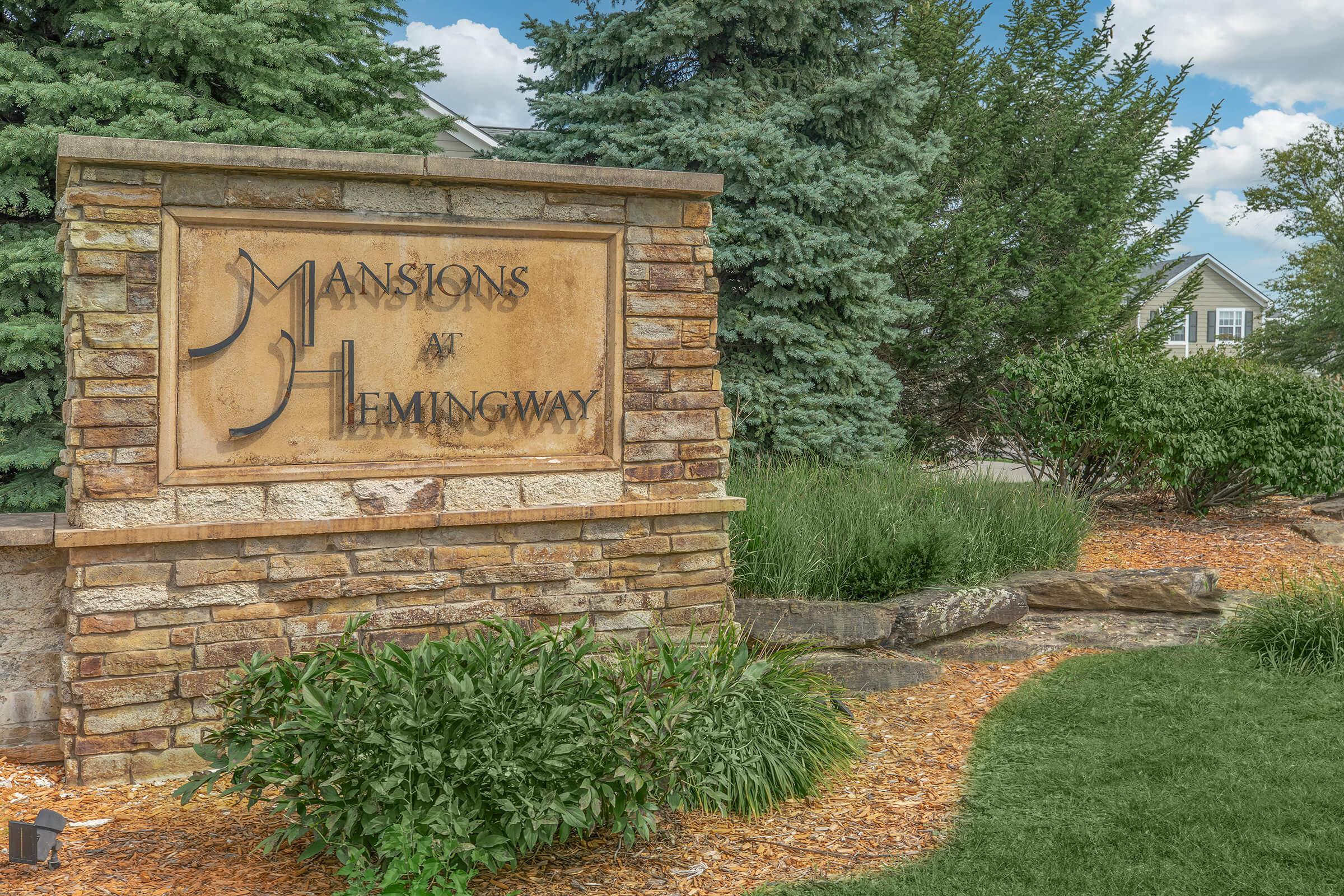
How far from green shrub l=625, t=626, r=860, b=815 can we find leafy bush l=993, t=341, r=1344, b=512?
552 cm

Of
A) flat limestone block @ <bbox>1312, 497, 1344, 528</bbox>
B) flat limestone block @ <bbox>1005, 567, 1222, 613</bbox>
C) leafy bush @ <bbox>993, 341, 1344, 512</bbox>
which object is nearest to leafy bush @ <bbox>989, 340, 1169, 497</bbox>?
leafy bush @ <bbox>993, 341, 1344, 512</bbox>

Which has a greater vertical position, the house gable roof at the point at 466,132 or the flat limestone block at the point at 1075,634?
the house gable roof at the point at 466,132

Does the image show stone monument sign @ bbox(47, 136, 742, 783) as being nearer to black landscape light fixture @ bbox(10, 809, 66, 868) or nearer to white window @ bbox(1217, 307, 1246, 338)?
black landscape light fixture @ bbox(10, 809, 66, 868)

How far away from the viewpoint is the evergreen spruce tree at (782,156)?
8617mm

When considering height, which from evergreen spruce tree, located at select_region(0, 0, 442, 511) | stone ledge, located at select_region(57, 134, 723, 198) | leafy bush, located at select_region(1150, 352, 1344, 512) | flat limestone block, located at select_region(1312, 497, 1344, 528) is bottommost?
flat limestone block, located at select_region(1312, 497, 1344, 528)

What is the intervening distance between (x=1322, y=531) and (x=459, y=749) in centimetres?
844

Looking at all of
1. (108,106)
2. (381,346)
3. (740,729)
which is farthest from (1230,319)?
(381,346)

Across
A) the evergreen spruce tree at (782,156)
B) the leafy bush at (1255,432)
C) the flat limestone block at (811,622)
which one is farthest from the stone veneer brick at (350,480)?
the leafy bush at (1255,432)

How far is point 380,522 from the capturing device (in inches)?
177

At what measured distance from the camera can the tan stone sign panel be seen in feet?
14.1

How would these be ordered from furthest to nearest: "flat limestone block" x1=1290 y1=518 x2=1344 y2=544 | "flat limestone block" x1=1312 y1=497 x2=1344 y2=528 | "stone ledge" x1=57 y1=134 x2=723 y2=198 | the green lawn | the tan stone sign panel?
"flat limestone block" x1=1312 y1=497 x2=1344 y2=528 < "flat limestone block" x1=1290 y1=518 x2=1344 y2=544 < the tan stone sign panel < "stone ledge" x1=57 y1=134 x2=723 y2=198 < the green lawn

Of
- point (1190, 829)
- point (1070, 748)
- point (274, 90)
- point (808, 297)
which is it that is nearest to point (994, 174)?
point (808, 297)

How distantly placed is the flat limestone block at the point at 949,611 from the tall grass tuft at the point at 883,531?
0.65 ft

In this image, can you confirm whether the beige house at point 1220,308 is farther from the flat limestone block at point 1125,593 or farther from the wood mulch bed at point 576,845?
the wood mulch bed at point 576,845
